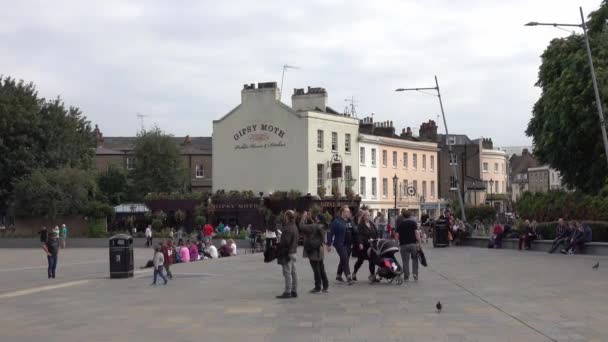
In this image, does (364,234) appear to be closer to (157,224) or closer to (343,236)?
(343,236)

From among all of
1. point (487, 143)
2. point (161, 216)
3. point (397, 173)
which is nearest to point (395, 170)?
point (397, 173)

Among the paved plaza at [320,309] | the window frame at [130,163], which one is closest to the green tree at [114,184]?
the window frame at [130,163]

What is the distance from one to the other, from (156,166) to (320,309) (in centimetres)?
6582

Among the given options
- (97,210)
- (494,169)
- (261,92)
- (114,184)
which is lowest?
(97,210)

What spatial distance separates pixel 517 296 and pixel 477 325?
3.94m

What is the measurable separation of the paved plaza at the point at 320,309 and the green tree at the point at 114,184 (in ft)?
187

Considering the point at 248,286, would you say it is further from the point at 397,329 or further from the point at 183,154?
the point at 183,154

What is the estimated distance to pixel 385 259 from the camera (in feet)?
60.1

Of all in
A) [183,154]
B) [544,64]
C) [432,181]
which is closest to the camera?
[544,64]

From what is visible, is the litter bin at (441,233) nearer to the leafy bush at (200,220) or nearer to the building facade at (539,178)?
the leafy bush at (200,220)

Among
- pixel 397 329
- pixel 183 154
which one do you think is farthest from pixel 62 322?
pixel 183 154

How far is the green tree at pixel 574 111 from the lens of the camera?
36.8m

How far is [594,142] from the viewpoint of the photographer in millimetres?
38531

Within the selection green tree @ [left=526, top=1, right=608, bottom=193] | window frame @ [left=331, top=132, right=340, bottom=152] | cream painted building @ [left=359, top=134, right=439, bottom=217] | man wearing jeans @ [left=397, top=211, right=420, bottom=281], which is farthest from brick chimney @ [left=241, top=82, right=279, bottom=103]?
man wearing jeans @ [left=397, top=211, right=420, bottom=281]
